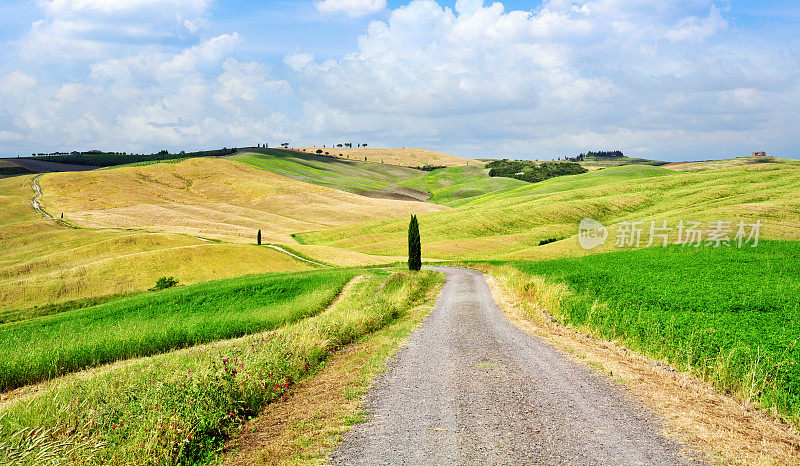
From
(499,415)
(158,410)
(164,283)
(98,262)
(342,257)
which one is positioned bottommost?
(164,283)

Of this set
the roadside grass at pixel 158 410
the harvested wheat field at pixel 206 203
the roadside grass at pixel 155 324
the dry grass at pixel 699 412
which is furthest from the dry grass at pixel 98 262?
the dry grass at pixel 699 412

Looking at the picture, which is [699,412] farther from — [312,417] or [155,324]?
[155,324]

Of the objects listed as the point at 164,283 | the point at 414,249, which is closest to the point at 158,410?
the point at 414,249

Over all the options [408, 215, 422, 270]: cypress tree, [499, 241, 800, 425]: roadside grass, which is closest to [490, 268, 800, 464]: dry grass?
[499, 241, 800, 425]: roadside grass

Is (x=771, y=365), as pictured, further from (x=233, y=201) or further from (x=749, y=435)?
(x=233, y=201)

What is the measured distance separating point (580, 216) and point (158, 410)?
305 feet

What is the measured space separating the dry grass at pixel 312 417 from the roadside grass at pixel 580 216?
50760 mm

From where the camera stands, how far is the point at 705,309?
21.6 metres

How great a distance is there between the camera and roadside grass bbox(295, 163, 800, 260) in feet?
211

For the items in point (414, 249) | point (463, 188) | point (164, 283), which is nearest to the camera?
point (414, 249)

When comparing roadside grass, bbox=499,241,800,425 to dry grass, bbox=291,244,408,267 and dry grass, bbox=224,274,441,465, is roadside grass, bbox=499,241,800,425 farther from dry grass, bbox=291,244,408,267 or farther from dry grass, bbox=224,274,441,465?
dry grass, bbox=291,244,408,267

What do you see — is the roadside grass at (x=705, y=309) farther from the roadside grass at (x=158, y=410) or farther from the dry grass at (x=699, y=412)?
the roadside grass at (x=158, y=410)

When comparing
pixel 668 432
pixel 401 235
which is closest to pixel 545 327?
pixel 668 432

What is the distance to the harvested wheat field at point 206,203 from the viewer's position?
96.1 m
